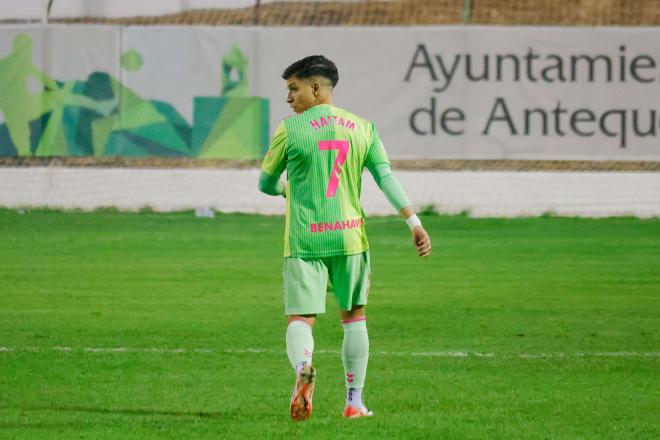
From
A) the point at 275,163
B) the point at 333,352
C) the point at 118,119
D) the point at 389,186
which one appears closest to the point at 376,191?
the point at 118,119

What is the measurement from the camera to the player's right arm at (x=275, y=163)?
7824 mm

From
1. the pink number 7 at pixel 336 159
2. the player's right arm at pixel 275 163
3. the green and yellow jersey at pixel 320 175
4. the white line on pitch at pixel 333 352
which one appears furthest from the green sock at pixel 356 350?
the white line on pitch at pixel 333 352

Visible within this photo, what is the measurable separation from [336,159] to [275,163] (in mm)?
302

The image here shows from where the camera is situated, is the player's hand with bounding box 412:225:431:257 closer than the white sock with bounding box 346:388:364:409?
Yes

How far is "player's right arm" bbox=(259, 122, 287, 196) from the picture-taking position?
25.7 ft

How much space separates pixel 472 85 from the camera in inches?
920

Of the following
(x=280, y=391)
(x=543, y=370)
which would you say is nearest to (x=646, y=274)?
(x=543, y=370)

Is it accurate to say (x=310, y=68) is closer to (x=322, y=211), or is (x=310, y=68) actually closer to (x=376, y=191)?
(x=322, y=211)

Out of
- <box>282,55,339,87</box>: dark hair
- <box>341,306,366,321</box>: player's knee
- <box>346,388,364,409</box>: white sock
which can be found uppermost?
<box>282,55,339,87</box>: dark hair

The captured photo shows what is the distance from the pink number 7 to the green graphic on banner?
1559cm

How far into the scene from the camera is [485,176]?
74.2ft

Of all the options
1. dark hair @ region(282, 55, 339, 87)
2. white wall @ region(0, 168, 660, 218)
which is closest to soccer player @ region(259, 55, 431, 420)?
dark hair @ region(282, 55, 339, 87)

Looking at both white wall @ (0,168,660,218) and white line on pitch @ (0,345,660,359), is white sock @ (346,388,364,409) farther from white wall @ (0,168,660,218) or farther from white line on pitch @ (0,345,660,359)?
white wall @ (0,168,660,218)

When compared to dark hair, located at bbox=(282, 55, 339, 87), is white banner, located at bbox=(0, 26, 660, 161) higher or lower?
higher
